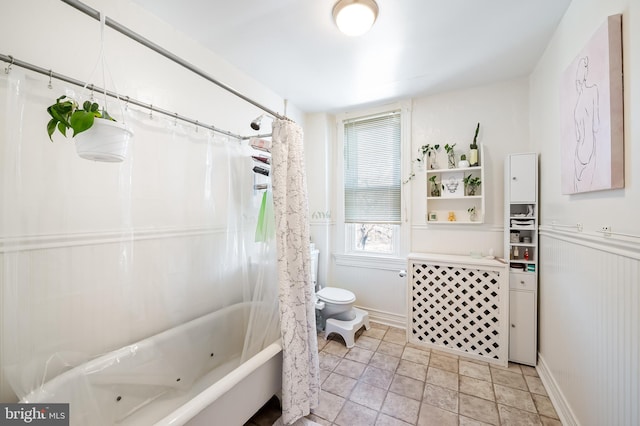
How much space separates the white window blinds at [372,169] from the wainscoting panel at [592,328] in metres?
1.41

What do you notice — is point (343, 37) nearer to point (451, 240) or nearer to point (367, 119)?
point (367, 119)

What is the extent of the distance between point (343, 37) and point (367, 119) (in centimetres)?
129

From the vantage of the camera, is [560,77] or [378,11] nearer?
[378,11]

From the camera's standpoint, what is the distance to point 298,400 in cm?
141

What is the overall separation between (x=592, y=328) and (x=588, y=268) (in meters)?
0.30

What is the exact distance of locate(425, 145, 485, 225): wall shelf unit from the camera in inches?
92.1

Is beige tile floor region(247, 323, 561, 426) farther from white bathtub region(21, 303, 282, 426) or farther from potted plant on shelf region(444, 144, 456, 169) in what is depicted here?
potted plant on shelf region(444, 144, 456, 169)

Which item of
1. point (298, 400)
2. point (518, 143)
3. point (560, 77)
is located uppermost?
point (560, 77)

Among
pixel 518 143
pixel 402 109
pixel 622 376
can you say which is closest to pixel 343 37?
pixel 402 109

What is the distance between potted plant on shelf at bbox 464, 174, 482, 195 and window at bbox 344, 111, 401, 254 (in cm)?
66

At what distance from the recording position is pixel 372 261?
2.87m

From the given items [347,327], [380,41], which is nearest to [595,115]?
[380,41]

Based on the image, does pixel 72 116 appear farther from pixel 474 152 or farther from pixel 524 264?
pixel 524 264

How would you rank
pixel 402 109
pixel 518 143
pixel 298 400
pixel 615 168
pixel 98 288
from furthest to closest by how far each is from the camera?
pixel 402 109 < pixel 518 143 < pixel 298 400 < pixel 98 288 < pixel 615 168
